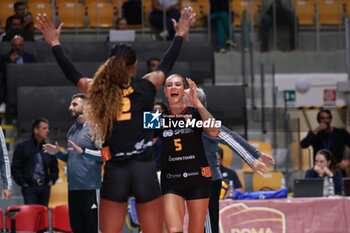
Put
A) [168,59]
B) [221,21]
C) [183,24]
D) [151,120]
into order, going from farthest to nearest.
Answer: [221,21] < [183,24] < [151,120] < [168,59]

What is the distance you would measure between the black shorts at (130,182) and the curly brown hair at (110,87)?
249mm

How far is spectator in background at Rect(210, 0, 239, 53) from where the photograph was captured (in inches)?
574

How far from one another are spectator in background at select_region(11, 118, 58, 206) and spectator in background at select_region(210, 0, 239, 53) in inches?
223

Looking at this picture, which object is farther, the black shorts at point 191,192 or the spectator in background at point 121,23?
the spectator in background at point 121,23

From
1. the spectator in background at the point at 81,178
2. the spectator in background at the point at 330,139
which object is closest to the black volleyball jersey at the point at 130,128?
Answer: the spectator in background at the point at 81,178

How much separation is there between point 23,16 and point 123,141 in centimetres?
933

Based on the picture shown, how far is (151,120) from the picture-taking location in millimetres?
5535

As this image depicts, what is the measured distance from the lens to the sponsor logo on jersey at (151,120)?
532 cm

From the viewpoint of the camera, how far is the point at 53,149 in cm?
692

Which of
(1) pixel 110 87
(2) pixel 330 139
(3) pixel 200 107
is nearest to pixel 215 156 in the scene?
(3) pixel 200 107

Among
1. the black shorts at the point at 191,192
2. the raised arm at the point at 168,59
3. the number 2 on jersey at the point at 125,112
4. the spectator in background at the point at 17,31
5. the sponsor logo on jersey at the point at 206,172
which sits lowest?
the black shorts at the point at 191,192

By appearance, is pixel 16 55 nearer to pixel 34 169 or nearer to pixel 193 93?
pixel 34 169

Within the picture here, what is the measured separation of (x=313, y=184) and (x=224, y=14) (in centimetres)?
641

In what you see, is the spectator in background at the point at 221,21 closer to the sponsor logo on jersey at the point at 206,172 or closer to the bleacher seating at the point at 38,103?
Result: the bleacher seating at the point at 38,103
